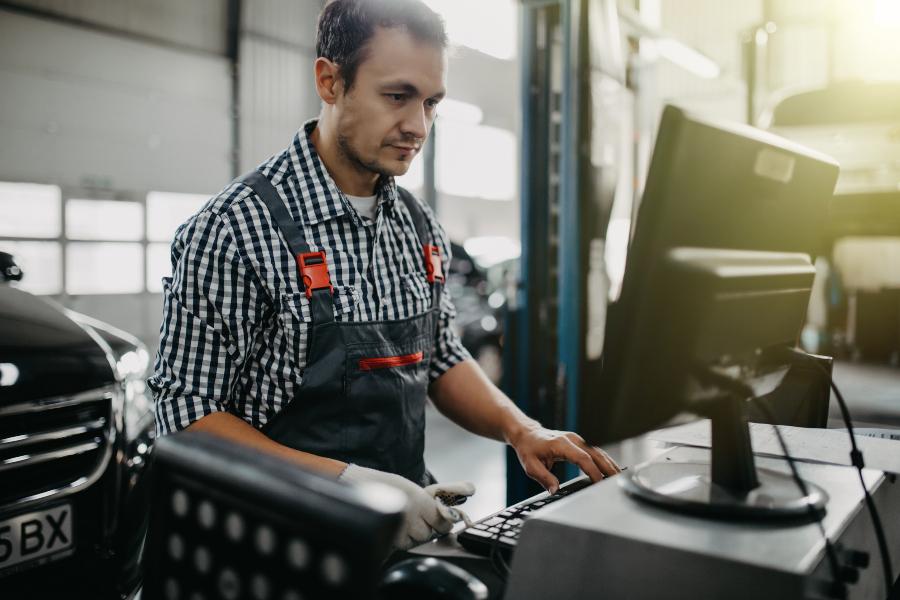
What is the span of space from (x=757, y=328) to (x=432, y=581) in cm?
47

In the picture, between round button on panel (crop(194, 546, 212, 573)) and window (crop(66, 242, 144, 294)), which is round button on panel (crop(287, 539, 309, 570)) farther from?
window (crop(66, 242, 144, 294))

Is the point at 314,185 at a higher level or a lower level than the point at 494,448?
higher

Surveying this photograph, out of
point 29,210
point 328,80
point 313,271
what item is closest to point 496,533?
point 313,271

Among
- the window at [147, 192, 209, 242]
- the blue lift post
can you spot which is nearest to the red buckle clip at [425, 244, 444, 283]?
the blue lift post

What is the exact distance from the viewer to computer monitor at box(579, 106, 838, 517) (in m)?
0.80

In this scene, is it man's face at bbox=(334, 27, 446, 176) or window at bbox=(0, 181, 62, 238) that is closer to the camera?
man's face at bbox=(334, 27, 446, 176)

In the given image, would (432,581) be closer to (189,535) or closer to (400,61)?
(189,535)

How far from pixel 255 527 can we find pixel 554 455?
2.87 ft

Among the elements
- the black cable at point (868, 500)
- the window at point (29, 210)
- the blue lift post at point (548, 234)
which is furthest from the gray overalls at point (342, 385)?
the window at point (29, 210)

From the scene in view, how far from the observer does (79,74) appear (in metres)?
7.55

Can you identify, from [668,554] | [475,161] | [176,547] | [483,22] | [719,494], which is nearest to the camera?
[176,547]

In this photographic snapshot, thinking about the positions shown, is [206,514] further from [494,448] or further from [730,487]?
[494,448]

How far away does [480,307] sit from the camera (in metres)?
7.95

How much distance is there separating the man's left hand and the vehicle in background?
5.30 meters
